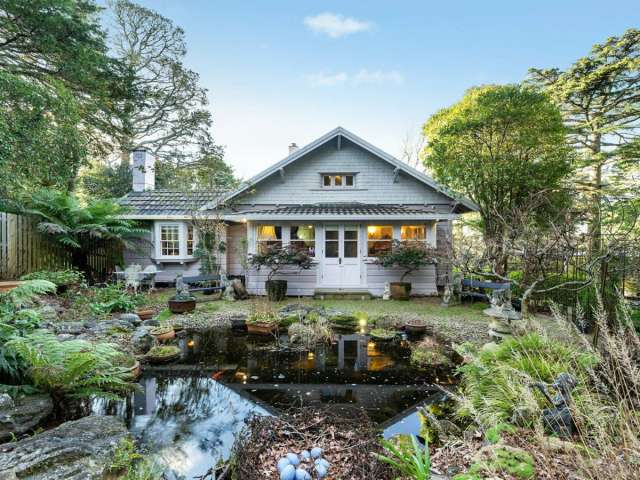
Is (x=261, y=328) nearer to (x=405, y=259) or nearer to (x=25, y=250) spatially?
(x=405, y=259)

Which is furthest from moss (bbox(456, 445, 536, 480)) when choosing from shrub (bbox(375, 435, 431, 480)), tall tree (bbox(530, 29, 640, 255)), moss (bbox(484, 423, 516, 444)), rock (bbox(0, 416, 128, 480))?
tall tree (bbox(530, 29, 640, 255))

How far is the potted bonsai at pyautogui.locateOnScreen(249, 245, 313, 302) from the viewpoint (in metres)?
9.73

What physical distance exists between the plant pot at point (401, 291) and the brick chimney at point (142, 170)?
1154 cm

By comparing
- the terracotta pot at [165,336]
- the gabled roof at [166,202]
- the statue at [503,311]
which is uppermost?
the gabled roof at [166,202]

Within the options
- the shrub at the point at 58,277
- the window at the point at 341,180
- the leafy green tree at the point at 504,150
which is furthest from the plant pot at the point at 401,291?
the shrub at the point at 58,277

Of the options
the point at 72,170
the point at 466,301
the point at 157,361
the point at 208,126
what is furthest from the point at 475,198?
the point at 208,126

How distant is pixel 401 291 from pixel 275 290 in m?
4.31

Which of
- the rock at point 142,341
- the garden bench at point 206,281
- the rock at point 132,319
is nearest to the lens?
the rock at point 142,341

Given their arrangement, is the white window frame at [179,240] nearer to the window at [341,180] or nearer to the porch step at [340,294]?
the porch step at [340,294]

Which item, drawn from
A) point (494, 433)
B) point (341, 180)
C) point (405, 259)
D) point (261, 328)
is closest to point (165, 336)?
point (261, 328)

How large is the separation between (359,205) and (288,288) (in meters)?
4.17

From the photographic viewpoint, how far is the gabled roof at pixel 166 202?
1105 cm

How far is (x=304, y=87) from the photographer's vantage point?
43.7 ft

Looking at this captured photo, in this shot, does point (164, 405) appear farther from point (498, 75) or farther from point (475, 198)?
point (498, 75)
